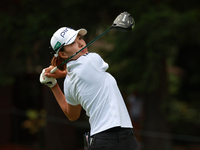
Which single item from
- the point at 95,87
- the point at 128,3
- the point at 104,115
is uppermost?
the point at 128,3

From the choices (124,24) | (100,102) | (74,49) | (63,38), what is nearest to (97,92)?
(100,102)

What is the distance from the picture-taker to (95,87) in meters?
2.51

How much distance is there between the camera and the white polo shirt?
2.48 m

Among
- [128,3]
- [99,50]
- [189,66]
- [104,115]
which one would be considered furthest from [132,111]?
[104,115]

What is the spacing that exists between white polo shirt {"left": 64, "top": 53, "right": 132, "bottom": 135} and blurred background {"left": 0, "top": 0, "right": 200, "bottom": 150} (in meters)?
2.96

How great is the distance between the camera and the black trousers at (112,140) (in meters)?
2.45

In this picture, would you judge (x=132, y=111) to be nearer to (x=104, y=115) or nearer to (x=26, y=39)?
(x=26, y=39)

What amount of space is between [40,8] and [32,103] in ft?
16.1

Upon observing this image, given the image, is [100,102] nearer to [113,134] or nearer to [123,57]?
[113,134]

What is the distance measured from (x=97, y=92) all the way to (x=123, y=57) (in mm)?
3443

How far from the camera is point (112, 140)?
245 cm

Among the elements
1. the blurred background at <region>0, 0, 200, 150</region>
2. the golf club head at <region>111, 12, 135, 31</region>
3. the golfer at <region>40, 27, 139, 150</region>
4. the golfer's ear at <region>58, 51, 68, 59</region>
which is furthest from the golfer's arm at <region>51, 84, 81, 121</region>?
the blurred background at <region>0, 0, 200, 150</region>

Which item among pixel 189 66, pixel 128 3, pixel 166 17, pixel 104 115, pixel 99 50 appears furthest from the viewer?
pixel 189 66

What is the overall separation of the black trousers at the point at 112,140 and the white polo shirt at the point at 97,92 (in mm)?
47
